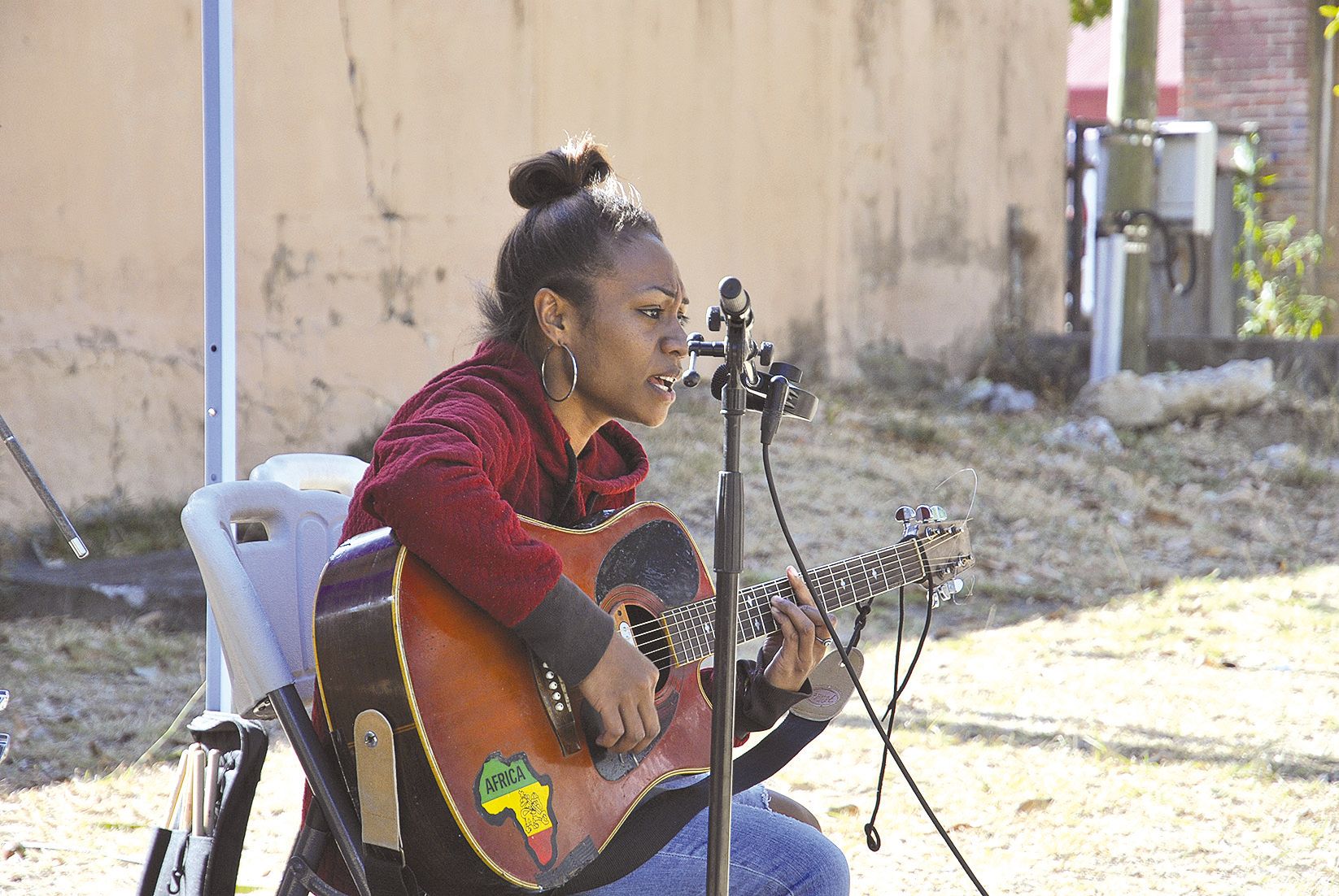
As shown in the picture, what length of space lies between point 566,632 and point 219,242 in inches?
62.5

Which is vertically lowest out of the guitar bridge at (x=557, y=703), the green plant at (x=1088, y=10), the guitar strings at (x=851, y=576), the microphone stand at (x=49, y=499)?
the guitar bridge at (x=557, y=703)

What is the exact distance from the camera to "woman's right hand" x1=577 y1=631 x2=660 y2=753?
212 cm

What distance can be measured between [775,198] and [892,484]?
2.15 m

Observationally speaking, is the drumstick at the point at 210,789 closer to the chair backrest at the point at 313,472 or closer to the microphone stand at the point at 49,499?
the chair backrest at the point at 313,472

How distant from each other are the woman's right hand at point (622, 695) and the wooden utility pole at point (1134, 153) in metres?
7.55

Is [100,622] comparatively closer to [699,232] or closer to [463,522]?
[463,522]

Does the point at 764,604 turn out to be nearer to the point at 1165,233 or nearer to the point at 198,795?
the point at 198,795

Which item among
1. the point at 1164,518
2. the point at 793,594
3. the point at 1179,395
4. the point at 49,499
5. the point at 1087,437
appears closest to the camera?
the point at 793,594

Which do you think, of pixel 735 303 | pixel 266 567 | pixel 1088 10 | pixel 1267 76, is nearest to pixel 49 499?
pixel 266 567

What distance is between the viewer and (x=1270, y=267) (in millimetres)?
12203

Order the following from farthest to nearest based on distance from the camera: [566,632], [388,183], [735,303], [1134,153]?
[1134,153] < [388,183] < [566,632] < [735,303]

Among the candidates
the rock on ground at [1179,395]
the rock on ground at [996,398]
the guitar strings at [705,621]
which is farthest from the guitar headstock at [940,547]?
the rock on ground at [996,398]

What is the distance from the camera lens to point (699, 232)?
785 centimetres

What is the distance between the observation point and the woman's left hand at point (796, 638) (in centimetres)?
245
